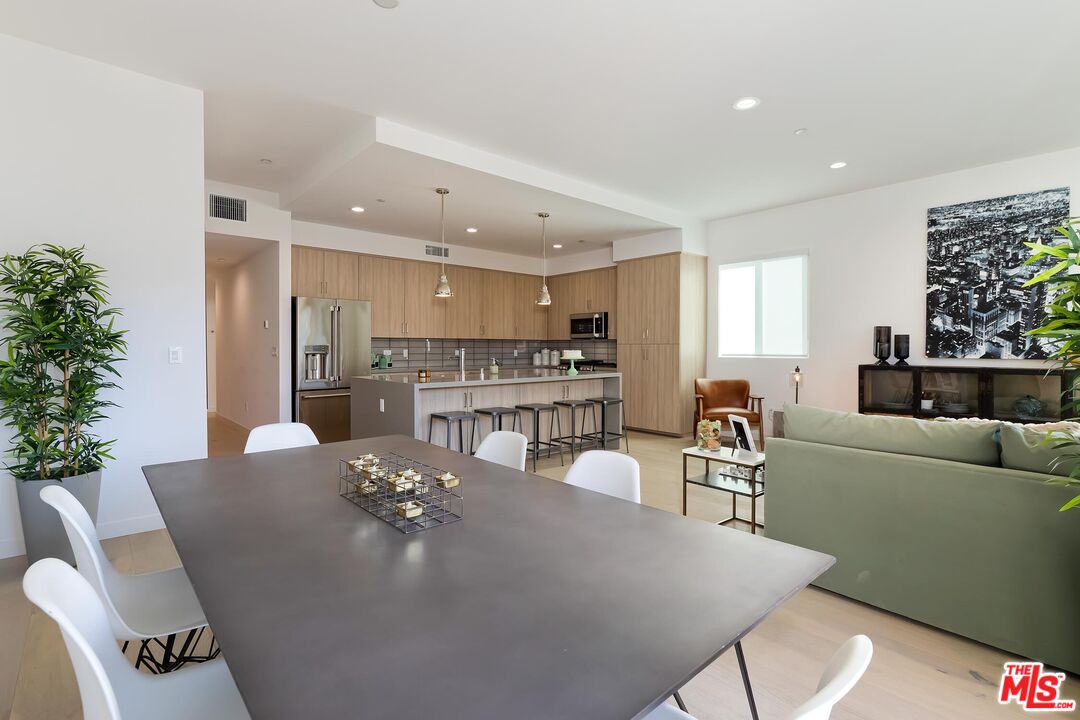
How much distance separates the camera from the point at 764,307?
21.9 ft

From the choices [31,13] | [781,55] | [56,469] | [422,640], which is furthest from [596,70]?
[56,469]

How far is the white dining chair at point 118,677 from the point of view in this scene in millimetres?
863

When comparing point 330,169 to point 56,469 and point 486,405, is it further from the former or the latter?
point 56,469

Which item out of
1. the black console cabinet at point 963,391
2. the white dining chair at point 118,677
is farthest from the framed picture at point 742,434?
the black console cabinet at point 963,391

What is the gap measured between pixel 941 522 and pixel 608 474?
1.46m

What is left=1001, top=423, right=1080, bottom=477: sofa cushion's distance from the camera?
1.92 m

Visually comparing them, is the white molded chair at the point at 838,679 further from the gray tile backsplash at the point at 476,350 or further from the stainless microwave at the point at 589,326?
the stainless microwave at the point at 589,326

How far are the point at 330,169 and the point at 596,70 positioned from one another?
2620 mm

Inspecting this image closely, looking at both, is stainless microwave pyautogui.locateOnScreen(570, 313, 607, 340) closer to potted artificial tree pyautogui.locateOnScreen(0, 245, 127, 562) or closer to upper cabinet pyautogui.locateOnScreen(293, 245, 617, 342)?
upper cabinet pyautogui.locateOnScreen(293, 245, 617, 342)

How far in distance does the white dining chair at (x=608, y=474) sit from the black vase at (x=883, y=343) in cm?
471

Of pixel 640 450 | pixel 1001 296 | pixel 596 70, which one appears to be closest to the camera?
pixel 596 70

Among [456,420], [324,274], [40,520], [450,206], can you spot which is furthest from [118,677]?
[324,274]

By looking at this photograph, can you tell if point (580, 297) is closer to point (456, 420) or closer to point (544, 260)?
point (544, 260)

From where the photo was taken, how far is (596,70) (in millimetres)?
3158
